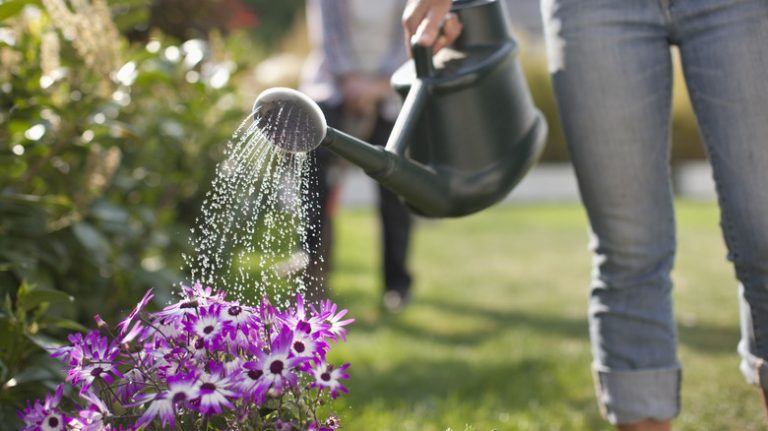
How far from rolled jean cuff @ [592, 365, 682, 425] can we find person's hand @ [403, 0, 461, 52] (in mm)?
691

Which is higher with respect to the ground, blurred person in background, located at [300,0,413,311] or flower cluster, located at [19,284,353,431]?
flower cluster, located at [19,284,353,431]

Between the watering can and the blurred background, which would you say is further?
the blurred background

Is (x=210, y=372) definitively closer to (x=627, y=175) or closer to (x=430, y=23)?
(x=430, y=23)

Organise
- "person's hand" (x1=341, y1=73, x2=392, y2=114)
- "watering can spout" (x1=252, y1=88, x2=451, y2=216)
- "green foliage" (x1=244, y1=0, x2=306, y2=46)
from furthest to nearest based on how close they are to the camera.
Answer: "green foliage" (x1=244, y1=0, x2=306, y2=46) < "person's hand" (x1=341, y1=73, x2=392, y2=114) < "watering can spout" (x1=252, y1=88, x2=451, y2=216)

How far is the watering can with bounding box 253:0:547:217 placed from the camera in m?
1.51

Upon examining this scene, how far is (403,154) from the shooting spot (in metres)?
1.46

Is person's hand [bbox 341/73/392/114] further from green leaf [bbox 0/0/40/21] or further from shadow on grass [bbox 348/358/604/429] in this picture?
green leaf [bbox 0/0/40/21]

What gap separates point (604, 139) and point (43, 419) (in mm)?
1044

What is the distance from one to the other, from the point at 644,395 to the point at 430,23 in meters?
0.76

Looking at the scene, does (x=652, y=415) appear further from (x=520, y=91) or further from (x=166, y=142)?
(x=166, y=142)

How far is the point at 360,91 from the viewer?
3541mm

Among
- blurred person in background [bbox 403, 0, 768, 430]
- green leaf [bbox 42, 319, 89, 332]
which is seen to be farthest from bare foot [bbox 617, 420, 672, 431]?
green leaf [bbox 42, 319, 89, 332]

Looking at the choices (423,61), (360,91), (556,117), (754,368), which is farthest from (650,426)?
(556,117)

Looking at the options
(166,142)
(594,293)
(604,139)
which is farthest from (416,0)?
(166,142)
